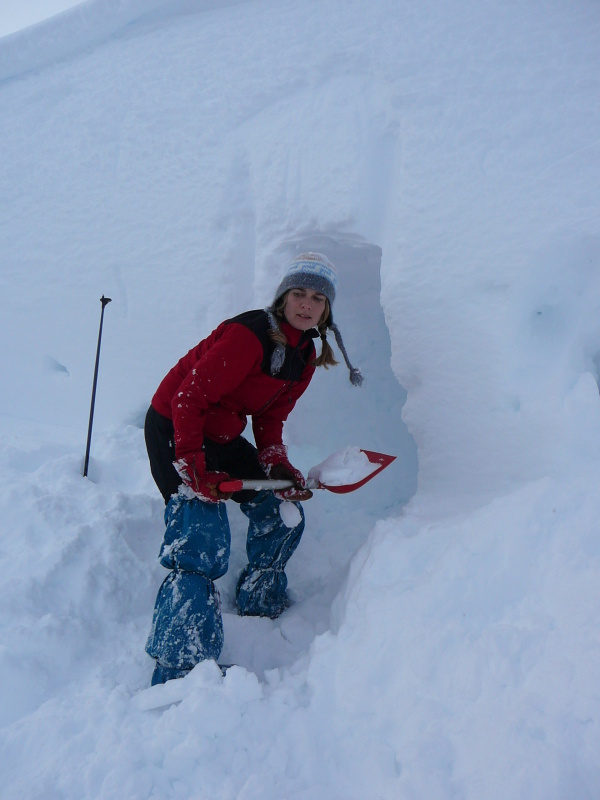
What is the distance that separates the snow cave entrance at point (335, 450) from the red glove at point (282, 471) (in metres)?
0.46

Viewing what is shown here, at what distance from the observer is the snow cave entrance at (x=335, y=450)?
1.99m

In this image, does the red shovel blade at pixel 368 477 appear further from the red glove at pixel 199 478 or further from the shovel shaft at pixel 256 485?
the red glove at pixel 199 478

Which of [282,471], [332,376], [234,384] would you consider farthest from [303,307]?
[332,376]

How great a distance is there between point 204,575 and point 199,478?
1.13 feet

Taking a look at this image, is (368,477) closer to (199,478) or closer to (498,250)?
(199,478)

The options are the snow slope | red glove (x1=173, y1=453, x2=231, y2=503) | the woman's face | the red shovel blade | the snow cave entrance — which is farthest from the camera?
the red shovel blade

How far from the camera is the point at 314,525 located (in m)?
2.66

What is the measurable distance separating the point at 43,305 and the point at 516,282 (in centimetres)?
293

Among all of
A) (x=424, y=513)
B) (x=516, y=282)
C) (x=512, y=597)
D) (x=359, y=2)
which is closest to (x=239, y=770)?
(x=512, y=597)

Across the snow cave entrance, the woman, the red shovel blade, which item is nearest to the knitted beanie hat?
the woman

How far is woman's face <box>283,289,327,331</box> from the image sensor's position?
1.88 m

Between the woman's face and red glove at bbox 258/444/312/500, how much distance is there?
0.55m

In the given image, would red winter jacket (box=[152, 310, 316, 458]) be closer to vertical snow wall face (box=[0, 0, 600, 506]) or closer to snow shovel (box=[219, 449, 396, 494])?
snow shovel (box=[219, 449, 396, 494])

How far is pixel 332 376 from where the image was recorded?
10.9 ft
